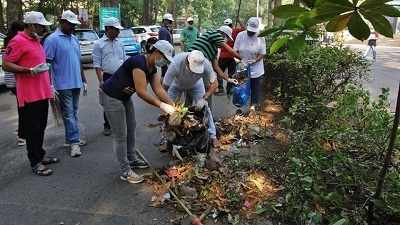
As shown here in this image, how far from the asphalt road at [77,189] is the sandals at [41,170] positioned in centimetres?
7

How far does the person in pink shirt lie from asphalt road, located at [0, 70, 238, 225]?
0.34 m

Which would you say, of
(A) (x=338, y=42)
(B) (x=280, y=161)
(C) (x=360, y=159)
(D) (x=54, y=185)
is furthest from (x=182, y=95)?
(A) (x=338, y=42)

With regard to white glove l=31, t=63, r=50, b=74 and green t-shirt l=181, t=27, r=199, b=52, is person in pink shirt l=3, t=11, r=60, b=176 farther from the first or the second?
green t-shirt l=181, t=27, r=199, b=52

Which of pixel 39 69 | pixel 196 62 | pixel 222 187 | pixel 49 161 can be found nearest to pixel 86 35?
pixel 49 161

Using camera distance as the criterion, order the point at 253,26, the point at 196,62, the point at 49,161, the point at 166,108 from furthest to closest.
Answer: the point at 253,26
the point at 49,161
the point at 196,62
the point at 166,108

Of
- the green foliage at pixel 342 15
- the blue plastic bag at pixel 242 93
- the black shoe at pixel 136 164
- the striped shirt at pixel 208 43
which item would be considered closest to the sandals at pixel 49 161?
the black shoe at pixel 136 164

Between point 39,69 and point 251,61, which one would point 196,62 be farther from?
point 251,61

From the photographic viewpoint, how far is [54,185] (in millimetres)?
5141

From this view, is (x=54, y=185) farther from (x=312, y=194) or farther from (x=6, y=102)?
(x=6, y=102)

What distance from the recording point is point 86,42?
18484mm

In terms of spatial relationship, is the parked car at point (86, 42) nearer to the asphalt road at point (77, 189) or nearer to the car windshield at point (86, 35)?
the car windshield at point (86, 35)

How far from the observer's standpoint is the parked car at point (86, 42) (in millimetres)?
18312

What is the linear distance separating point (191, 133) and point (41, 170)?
187 cm

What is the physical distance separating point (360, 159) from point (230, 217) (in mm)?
1277
